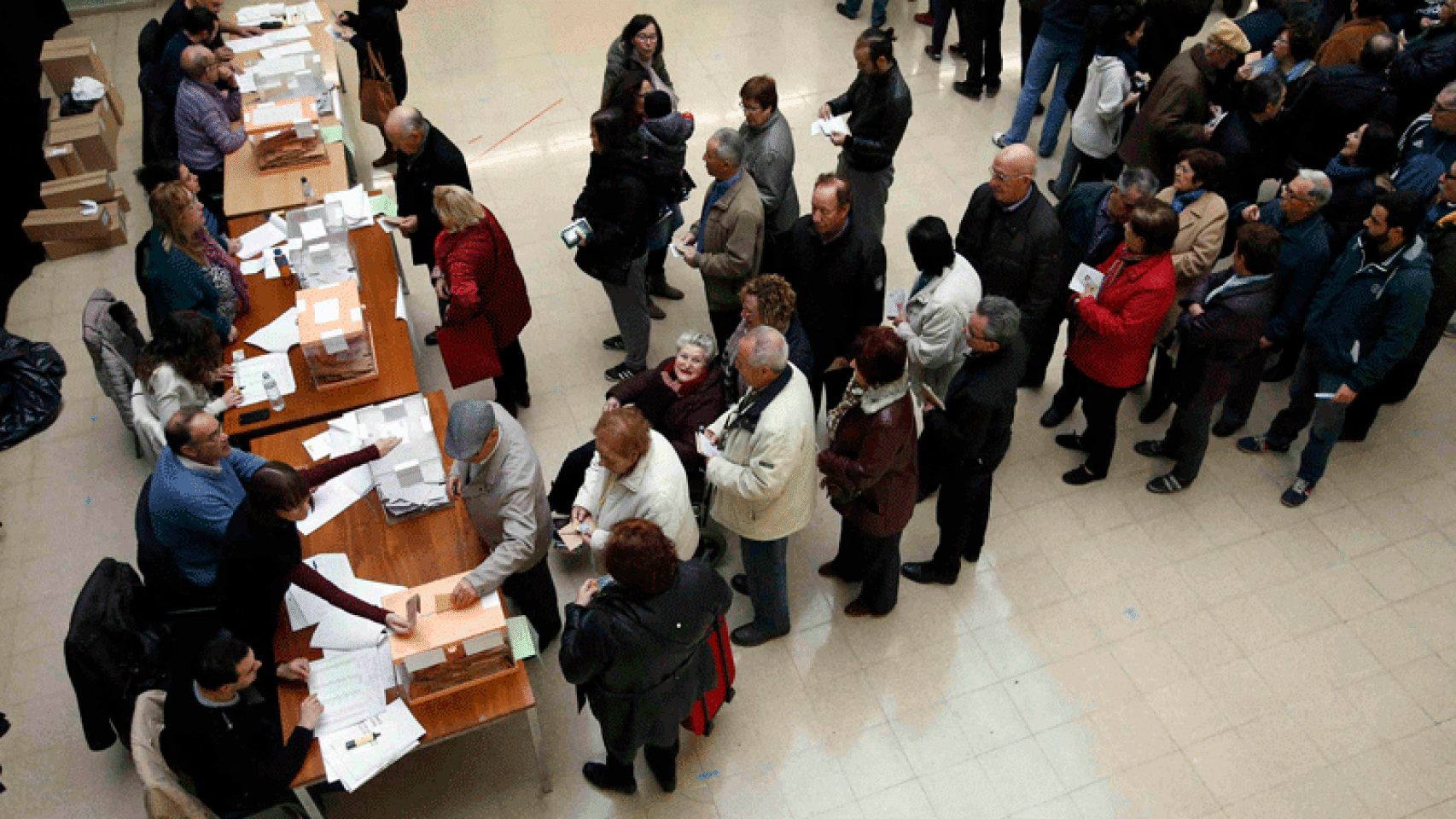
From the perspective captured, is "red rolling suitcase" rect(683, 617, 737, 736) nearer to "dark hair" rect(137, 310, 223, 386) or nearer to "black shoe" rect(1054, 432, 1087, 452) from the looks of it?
"black shoe" rect(1054, 432, 1087, 452)

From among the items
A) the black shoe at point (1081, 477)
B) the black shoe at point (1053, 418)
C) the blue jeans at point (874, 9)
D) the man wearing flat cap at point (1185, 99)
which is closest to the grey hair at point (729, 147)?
the black shoe at point (1053, 418)

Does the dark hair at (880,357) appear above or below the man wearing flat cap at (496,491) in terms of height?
above

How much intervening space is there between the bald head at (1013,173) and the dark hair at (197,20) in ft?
17.0

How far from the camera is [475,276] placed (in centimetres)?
498

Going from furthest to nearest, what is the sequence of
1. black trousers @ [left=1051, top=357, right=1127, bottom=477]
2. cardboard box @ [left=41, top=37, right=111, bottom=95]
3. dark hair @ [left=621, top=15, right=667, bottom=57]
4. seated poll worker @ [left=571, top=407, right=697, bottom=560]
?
cardboard box @ [left=41, top=37, right=111, bottom=95] → dark hair @ [left=621, top=15, right=667, bottom=57] → black trousers @ [left=1051, top=357, right=1127, bottom=477] → seated poll worker @ [left=571, top=407, right=697, bottom=560]

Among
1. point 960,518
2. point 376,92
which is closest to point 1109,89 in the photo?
point 960,518

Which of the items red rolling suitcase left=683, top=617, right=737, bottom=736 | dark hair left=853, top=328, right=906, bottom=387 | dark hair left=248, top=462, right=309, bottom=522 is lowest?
red rolling suitcase left=683, top=617, right=737, bottom=736

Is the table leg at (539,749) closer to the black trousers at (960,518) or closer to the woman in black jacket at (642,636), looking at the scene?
the woman in black jacket at (642,636)

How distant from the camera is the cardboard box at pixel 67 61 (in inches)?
308

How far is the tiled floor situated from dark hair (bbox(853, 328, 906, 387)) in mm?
1535

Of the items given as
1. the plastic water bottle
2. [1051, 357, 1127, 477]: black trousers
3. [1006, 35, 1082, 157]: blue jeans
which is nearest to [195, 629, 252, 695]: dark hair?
the plastic water bottle

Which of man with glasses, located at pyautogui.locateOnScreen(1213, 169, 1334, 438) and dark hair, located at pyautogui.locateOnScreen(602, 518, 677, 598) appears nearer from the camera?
dark hair, located at pyautogui.locateOnScreen(602, 518, 677, 598)

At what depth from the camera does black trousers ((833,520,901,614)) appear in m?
4.48

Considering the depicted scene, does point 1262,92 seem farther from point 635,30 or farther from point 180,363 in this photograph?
point 180,363
